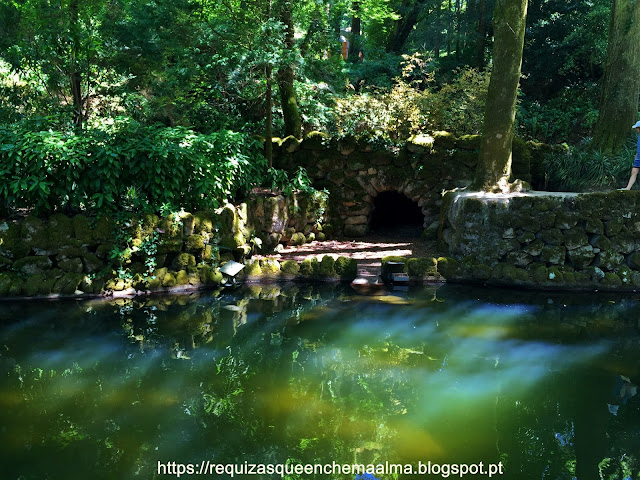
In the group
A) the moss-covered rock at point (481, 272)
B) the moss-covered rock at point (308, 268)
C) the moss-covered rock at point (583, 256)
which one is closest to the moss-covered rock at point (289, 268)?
the moss-covered rock at point (308, 268)

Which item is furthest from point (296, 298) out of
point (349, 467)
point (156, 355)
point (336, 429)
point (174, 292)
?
point (349, 467)

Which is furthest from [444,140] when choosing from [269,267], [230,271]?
[230,271]

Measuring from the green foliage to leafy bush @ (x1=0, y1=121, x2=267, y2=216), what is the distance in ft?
19.2

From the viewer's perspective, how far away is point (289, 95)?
10422 mm

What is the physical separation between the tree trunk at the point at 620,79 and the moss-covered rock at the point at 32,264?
9.74 meters

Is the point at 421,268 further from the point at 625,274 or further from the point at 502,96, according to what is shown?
the point at 502,96

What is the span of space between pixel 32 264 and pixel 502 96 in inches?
294

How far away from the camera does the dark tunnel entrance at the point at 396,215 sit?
11422mm

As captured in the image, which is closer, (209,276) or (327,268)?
(209,276)

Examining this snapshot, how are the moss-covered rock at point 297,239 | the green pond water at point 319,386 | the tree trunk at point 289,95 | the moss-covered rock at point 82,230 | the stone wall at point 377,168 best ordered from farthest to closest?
the stone wall at point 377,168, the moss-covered rock at point 297,239, the tree trunk at point 289,95, the moss-covered rock at point 82,230, the green pond water at point 319,386

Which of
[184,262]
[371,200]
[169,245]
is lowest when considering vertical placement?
[184,262]

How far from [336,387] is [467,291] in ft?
11.8

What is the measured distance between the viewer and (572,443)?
12.2 feet

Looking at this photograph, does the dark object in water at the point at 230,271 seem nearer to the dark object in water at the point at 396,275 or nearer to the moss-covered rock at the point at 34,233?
the dark object in water at the point at 396,275
